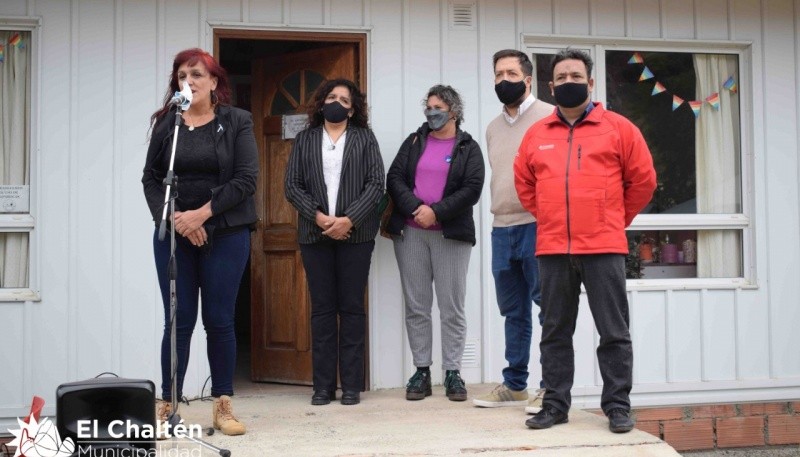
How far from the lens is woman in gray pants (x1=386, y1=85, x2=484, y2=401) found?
5520 mm

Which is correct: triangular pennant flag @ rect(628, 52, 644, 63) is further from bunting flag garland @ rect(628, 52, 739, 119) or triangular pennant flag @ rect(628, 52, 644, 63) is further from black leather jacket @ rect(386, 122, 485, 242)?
black leather jacket @ rect(386, 122, 485, 242)

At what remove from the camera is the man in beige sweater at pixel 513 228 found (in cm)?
496

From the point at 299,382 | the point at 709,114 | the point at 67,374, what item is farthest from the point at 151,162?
the point at 709,114

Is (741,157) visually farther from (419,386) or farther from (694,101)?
(419,386)

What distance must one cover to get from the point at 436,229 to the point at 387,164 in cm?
80

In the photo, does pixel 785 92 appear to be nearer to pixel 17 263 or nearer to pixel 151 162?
pixel 151 162

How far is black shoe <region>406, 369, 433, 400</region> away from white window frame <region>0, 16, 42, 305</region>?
7.88ft

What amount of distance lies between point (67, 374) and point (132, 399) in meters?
2.37

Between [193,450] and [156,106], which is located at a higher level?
[156,106]

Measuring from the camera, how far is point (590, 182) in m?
4.33

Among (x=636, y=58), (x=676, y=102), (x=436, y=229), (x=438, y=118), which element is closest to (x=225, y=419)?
(x=436, y=229)

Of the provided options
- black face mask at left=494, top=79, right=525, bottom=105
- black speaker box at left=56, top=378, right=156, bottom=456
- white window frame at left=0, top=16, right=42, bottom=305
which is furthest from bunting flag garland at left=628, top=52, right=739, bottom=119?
black speaker box at left=56, top=378, right=156, bottom=456

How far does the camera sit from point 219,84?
179 inches

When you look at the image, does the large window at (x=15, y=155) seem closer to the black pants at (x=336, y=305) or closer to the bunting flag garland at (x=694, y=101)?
the black pants at (x=336, y=305)
